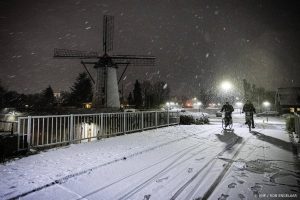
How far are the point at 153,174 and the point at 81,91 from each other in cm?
7823

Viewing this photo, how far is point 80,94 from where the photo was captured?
260ft

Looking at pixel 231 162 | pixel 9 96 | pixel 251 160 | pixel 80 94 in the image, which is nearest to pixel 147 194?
pixel 231 162

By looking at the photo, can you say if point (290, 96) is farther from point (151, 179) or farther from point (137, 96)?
point (151, 179)

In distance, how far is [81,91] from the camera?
7938cm

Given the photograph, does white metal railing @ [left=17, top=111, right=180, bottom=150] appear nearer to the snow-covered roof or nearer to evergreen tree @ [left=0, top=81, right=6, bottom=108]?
the snow-covered roof

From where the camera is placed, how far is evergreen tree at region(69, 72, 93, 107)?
79188 millimetres

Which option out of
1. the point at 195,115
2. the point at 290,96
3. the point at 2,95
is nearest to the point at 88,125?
the point at 195,115

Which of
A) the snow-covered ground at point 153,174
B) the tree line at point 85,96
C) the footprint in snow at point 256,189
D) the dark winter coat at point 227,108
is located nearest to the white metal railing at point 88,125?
the snow-covered ground at point 153,174

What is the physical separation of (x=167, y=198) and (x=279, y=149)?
5924 millimetres

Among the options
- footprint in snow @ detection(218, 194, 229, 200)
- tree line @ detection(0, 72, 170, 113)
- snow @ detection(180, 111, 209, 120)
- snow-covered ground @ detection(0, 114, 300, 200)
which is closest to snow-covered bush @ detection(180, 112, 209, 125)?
snow @ detection(180, 111, 209, 120)

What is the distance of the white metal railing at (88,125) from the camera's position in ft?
24.6

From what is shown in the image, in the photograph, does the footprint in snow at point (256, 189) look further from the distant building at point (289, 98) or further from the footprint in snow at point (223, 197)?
the distant building at point (289, 98)

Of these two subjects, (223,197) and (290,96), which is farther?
(290,96)

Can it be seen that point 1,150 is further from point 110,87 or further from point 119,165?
point 110,87
